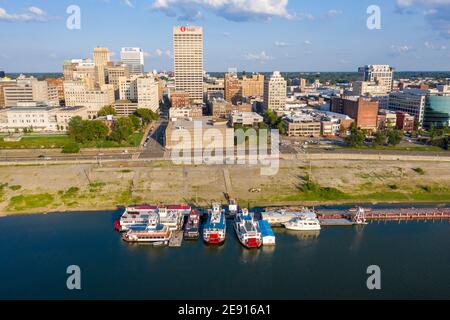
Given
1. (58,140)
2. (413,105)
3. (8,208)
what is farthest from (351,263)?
(413,105)

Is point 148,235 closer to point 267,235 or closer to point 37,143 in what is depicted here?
Answer: point 267,235

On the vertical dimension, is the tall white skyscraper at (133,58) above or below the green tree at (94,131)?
above

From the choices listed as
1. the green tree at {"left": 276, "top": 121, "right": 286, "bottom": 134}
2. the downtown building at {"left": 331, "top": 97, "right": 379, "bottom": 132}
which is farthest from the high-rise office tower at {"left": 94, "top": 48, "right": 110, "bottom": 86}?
the downtown building at {"left": 331, "top": 97, "right": 379, "bottom": 132}

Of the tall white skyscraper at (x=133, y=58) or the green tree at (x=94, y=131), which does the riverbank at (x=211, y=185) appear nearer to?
the green tree at (x=94, y=131)

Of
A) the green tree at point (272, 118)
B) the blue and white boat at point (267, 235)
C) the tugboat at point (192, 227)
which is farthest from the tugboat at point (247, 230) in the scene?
the green tree at point (272, 118)

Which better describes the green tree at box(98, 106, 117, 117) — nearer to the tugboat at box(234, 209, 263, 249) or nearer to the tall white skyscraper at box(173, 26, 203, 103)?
the tall white skyscraper at box(173, 26, 203, 103)

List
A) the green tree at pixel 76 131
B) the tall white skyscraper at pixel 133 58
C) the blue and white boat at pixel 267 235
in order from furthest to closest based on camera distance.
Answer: the tall white skyscraper at pixel 133 58 → the green tree at pixel 76 131 → the blue and white boat at pixel 267 235
